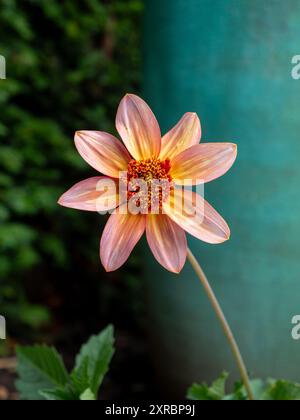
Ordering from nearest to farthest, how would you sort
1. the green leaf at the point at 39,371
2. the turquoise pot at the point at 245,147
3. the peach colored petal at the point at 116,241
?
1. the peach colored petal at the point at 116,241
2. the green leaf at the point at 39,371
3. the turquoise pot at the point at 245,147

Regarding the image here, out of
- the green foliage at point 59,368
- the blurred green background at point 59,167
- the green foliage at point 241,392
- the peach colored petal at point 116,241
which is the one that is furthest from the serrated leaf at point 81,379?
the blurred green background at point 59,167

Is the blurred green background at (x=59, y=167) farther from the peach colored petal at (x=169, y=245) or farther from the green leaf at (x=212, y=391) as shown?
the peach colored petal at (x=169, y=245)

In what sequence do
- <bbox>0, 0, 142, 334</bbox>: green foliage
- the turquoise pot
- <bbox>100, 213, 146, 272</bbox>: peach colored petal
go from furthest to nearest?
1. <bbox>0, 0, 142, 334</bbox>: green foliage
2. the turquoise pot
3. <bbox>100, 213, 146, 272</bbox>: peach colored petal

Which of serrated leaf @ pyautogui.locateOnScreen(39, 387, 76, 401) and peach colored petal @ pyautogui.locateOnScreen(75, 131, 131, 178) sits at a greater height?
peach colored petal @ pyautogui.locateOnScreen(75, 131, 131, 178)

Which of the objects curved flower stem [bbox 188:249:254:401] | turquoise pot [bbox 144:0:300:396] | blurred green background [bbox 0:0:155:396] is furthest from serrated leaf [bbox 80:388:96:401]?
blurred green background [bbox 0:0:155:396]

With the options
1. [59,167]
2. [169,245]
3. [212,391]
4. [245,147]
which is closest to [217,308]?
[169,245]

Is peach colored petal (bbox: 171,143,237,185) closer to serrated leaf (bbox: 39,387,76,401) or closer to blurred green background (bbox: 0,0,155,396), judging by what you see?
serrated leaf (bbox: 39,387,76,401)
